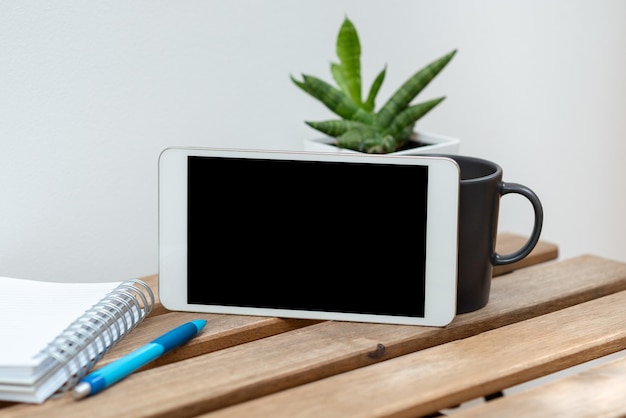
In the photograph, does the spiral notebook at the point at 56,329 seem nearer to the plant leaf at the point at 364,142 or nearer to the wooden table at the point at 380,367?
the wooden table at the point at 380,367

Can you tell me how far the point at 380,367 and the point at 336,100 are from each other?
0.35 metres

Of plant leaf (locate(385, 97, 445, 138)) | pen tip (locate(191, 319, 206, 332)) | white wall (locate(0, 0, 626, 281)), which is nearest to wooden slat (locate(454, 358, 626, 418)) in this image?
pen tip (locate(191, 319, 206, 332))

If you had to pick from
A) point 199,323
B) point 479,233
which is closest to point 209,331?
point 199,323

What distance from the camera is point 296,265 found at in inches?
30.0

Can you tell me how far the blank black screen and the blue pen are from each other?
7 cm

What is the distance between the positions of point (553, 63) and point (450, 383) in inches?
31.2

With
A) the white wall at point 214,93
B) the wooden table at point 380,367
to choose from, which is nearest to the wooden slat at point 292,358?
the wooden table at point 380,367

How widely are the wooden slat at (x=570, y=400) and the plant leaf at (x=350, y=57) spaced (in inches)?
16.5

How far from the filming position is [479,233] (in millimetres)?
777

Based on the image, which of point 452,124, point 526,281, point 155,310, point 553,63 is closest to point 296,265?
point 155,310

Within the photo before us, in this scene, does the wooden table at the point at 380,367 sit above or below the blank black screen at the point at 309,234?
below

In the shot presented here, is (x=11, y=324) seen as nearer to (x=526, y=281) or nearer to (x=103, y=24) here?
(x=103, y=24)

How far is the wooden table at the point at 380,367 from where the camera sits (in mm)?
620

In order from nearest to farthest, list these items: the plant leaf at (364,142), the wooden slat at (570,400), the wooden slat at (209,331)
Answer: the wooden slat at (570,400)
the wooden slat at (209,331)
the plant leaf at (364,142)
